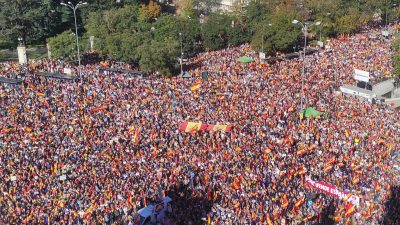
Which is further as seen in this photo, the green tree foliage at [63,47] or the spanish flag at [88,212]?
the green tree foliage at [63,47]

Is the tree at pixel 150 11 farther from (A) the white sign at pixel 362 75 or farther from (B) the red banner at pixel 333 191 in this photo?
(B) the red banner at pixel 333 191

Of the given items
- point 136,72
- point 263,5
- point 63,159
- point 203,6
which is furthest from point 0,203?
point 203,6

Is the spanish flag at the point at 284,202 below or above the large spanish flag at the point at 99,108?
below

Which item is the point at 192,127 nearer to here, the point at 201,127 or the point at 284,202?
the point at 201,127

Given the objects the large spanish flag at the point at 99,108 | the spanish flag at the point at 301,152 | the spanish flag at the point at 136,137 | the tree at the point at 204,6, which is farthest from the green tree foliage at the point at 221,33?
the spanish flag at the point at 301,152

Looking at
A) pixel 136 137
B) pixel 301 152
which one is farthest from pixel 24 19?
pixel 301 152

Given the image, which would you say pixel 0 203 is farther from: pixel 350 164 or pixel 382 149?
pixel 382 149

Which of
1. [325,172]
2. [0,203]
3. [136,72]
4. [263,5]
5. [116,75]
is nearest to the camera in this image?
[0,203]

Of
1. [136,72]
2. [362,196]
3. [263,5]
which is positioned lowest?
[362,196]
